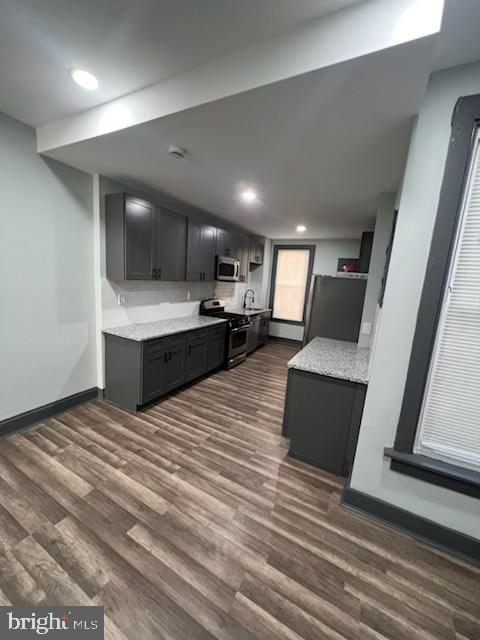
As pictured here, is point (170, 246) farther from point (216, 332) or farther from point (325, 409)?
point (325, 409)

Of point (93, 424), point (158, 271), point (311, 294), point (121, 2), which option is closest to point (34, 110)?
point (121, 2)

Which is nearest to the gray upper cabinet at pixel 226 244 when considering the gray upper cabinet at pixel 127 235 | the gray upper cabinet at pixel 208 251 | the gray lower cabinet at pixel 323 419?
the gray upper cabinet at pixel 208 251

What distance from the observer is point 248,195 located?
3.05 meters

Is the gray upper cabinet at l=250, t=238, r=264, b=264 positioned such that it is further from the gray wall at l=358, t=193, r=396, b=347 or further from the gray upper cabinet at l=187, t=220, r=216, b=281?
the gray wall at l=358, t=193, r=396, b=347

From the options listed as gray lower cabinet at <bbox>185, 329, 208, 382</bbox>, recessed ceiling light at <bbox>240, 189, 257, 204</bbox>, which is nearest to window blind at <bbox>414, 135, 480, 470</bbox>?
recessed ceiling light at <bbox>240, 189, 257, 204</bbox>

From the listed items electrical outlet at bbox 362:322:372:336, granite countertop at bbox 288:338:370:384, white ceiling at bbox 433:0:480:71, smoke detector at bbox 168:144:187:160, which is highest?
white ceiling at bbox 433:0:480:71

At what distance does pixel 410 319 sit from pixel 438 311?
14 cm

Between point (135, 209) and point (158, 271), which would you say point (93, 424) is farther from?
point (135, 209)

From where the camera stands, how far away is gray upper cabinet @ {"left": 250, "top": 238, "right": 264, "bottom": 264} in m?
5.49

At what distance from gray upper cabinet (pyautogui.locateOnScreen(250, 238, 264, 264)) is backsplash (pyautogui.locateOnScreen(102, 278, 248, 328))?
1.17 metres

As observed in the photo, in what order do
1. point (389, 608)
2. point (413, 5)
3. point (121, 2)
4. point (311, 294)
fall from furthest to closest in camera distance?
point (311, 294) < point (389, 608) < point (121, 2) < point (413, 5)

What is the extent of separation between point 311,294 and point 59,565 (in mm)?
3045

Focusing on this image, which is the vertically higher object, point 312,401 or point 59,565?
point 312,401

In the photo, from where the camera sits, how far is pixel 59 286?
2.57m
